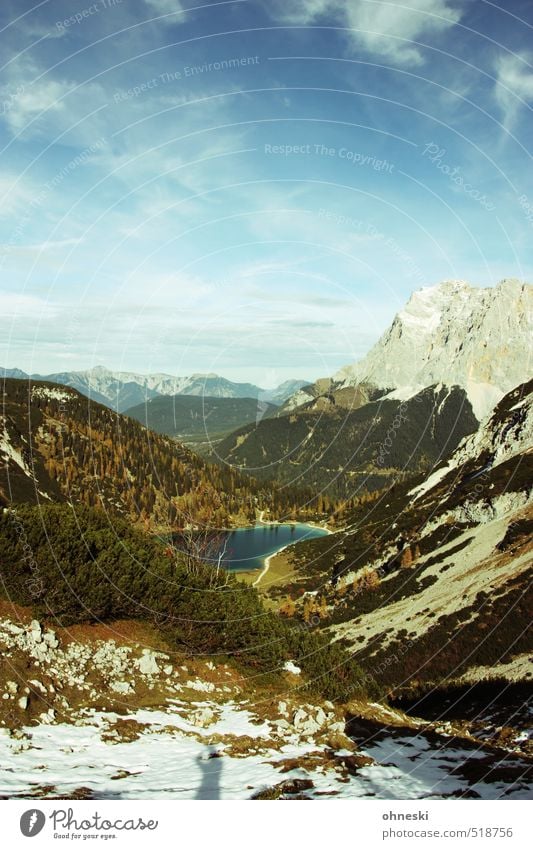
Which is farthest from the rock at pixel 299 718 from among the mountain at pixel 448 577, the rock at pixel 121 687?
the mountain at pixel 448 577

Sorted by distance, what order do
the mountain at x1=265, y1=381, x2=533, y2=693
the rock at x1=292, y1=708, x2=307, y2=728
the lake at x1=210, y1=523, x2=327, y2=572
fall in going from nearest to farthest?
1. the rock at x1=292, y1=708, x2=307, y2=728
2. the mountain at x1=265, y1=381, x2=533, y2=693
3. the lake at x1=210, y1=523, x2=327, y2=572

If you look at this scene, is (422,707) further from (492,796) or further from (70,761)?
(70,761)

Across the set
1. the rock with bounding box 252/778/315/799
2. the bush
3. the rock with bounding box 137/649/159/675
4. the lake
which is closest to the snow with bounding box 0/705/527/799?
the rock with bounding box 252/778/315/799

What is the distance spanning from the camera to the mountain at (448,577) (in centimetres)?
3831

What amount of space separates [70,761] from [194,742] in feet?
12.9

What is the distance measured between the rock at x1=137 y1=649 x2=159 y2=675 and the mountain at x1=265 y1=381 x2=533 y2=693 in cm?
2202

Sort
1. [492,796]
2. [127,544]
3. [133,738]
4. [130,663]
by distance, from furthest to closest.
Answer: [127,544]
[130,663]
[133,738]
[492,796]

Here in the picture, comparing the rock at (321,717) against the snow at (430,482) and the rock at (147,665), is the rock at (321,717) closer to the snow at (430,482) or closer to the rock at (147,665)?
the rock at (147,665)

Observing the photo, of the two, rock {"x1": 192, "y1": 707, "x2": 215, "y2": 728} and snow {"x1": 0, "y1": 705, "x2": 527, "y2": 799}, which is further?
rock {"x1": 192, "y1": 707, "x2": 215, "y2": 728}

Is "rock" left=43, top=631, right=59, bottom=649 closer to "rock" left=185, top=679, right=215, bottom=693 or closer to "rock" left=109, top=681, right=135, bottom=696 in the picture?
"rock" left=109, top=681, right=135, bottom=696

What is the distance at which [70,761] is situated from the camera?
41.6ft

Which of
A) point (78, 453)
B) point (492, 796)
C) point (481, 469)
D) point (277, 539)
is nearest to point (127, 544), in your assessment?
point (492, 796)

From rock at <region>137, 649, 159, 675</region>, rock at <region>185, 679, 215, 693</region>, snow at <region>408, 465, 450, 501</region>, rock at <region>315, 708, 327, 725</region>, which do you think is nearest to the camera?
rock at <region>315, 708, 327, 725</region>

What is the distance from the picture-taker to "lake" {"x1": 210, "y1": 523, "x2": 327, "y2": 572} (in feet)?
444
